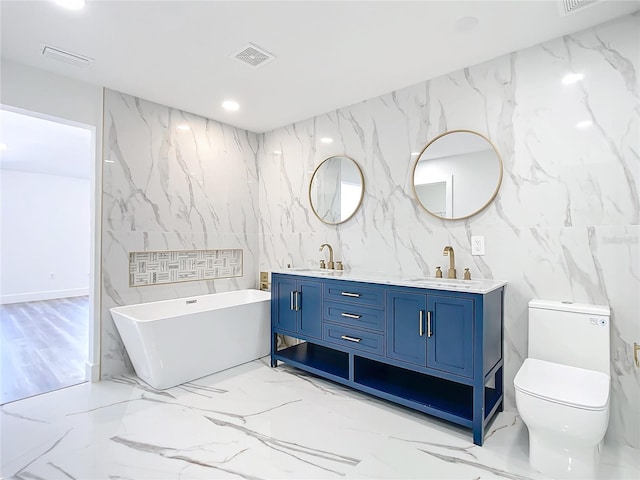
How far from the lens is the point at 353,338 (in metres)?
2.66

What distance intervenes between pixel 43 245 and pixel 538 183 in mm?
8255

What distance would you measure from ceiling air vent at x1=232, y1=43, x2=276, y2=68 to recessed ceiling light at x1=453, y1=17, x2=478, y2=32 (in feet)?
4.00

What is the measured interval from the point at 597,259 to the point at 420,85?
5.85 ft

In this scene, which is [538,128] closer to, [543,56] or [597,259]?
[543,56]

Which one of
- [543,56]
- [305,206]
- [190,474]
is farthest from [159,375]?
[543,56]

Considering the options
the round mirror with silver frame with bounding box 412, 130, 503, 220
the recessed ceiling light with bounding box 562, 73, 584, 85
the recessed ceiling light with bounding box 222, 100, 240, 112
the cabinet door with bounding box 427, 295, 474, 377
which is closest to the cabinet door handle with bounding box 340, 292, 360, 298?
the cabinet door with bounding box 427, 295, 474, 377

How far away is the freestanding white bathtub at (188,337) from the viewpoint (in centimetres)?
274

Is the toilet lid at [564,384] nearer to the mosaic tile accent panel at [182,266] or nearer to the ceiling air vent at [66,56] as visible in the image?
the mosaic tile accent panel at [182,266]

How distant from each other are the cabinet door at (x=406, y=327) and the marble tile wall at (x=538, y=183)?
572mm

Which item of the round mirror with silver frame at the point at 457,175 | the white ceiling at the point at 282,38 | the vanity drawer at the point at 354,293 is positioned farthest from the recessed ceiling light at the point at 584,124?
the vanity drawer at the point at 354,293

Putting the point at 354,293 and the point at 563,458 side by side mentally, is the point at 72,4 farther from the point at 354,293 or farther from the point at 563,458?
the point at 563,458

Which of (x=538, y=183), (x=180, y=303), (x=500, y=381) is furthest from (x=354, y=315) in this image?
(x=180, y=303)

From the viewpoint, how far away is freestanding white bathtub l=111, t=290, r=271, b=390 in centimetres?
274

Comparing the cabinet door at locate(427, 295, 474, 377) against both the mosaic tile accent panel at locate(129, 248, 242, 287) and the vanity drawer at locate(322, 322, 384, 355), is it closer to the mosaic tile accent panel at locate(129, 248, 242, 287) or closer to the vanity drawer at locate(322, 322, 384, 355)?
the vanity drawer at locate(322, 322, 384, 355)
